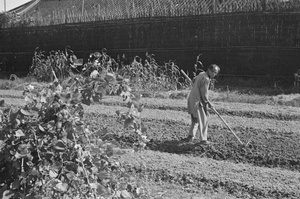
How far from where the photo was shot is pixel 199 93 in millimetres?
6047

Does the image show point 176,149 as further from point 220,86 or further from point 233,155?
point 220,86

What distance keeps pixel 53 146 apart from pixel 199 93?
12.0ft

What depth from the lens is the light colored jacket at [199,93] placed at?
19.4ft

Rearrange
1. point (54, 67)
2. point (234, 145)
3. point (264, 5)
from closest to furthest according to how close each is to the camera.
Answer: point (234, 145) < point (264, 5) < point (54, 67)

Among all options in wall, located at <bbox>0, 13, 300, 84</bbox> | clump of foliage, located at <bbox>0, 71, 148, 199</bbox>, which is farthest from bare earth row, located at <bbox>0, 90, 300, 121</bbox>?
clump of foliage, located at <bbox>0, 71, 148, 199</bbox>

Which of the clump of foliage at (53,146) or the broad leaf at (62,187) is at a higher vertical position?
the clump of foliage at (53,146)

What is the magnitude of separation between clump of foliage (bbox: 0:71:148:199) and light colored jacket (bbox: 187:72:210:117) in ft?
10.6

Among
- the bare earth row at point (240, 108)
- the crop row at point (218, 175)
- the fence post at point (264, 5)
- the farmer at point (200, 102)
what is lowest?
the crop row at point (218, 175)

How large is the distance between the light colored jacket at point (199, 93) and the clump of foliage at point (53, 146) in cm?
324

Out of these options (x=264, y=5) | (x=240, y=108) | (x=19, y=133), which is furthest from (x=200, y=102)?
(x=264, y=5)

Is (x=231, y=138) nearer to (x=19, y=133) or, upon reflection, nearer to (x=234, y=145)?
(x=234, y=145)

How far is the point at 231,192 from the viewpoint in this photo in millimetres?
4641

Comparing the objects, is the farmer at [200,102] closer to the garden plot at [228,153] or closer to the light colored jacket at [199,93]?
the light colored jacket at [199,93]

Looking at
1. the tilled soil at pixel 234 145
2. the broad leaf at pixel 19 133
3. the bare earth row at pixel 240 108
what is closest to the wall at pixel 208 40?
the bare earth row at pixel 240 108
